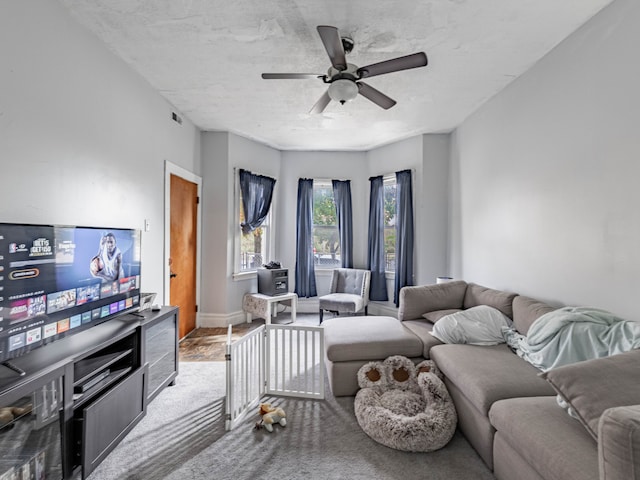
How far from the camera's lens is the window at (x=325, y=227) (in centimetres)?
533

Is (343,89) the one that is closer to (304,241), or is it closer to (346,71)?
(346,71)

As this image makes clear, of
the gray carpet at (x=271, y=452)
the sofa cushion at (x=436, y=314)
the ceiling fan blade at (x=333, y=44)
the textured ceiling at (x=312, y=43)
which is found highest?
the textured ceiling at (x=312, y=43)

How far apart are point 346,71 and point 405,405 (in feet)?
7.71

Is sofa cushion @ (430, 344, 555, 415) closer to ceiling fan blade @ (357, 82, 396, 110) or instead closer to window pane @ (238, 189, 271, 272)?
ceiling fan blade @ (357, 82, 396, 110)

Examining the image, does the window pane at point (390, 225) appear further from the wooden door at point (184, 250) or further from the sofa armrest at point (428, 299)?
the wooden door at point (184, 250)

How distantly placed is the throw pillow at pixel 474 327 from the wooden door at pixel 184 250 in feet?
9.47

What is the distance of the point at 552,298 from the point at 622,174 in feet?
3.37

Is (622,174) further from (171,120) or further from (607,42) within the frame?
(171,120)

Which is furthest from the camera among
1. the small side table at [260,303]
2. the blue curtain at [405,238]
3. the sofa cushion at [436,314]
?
the blue curtain at [405,238]

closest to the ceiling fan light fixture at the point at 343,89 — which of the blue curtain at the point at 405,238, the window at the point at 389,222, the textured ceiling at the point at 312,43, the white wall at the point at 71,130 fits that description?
the textured ceiling at the point at 312,43

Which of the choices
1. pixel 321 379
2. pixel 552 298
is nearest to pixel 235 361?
pixel 321 379

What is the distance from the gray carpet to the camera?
1691 millimetres

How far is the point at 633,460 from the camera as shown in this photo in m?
0.92

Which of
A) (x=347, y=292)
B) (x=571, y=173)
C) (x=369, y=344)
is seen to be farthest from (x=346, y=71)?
(x=347, y=292)
